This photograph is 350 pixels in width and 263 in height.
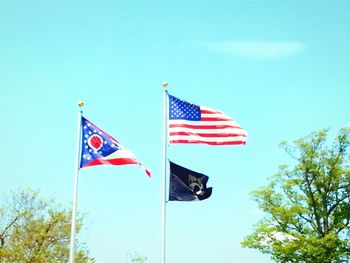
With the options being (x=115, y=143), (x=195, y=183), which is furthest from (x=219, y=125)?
(x=115, y=143)

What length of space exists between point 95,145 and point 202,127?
11.5 feet

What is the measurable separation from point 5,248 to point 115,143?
64.6 feet

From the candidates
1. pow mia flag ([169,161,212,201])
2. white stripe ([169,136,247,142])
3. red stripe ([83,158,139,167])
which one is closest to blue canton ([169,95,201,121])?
white stripe ([169,136,247,142])

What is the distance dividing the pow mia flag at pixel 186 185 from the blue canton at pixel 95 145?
2.04 metres

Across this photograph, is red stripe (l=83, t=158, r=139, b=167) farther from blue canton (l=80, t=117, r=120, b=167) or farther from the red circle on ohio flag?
the red circle on ohio flag

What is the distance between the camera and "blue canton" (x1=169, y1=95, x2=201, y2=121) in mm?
18719

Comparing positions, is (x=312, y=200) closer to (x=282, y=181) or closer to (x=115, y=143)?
(x=282, y=181)

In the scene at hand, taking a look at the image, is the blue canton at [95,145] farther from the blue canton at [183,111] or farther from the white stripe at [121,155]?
the blue canton at [183,111]

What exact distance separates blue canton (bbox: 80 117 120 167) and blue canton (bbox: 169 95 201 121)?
2.29 m

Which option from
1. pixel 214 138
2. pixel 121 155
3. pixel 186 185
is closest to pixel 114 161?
pixel 121 155

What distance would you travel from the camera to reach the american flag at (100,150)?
17.7m

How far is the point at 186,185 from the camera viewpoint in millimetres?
18000

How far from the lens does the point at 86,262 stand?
37.1 metres

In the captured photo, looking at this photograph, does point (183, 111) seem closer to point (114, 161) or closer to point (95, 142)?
point (114, 161)
